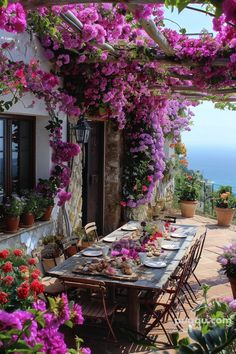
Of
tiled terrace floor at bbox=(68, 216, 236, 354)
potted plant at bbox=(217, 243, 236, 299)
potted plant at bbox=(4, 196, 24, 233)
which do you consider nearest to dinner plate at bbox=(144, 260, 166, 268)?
tiled terrace floor at bbox=(68, 216, 236, 354)

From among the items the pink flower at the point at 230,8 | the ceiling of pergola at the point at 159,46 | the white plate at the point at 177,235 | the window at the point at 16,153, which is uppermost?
the ceiling of pergola at the point at 159,46

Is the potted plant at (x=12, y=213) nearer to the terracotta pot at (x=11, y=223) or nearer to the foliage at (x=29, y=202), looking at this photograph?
the terracotta pot at (x=11, y=223)

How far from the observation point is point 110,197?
779cm

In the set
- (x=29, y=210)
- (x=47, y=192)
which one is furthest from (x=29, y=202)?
(x=47, y=192)

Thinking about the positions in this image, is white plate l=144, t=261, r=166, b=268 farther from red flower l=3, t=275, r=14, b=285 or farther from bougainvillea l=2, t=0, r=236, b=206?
red flower l=3, t=275, r=14, b=285

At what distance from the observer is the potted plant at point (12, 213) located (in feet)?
15.3

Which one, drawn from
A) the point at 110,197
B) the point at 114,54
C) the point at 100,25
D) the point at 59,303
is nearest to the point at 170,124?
the point at 110,197

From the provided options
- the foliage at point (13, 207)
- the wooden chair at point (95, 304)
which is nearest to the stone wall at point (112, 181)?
the foliage at point (13, 207)

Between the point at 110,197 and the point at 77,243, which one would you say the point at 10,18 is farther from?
the point at 110,197

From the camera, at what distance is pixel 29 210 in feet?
16.3

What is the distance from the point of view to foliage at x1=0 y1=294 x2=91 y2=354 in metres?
1.94

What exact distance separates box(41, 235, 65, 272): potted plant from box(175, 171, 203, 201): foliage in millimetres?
5291

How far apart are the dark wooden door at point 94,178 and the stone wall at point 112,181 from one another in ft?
0.38

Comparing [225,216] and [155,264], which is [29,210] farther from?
[225,216]
